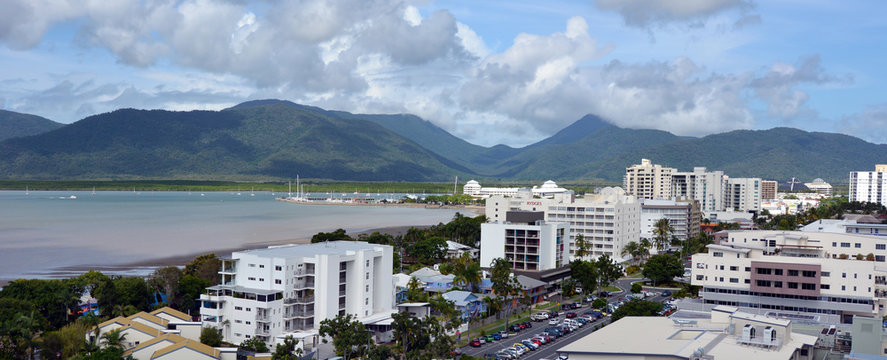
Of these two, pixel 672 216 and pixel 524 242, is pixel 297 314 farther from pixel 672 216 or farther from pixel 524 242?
pixel 672 216

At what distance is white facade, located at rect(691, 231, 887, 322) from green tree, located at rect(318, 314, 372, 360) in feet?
69.1

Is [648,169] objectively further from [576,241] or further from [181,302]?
[181,302]

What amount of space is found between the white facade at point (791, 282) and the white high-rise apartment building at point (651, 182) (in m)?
82.0

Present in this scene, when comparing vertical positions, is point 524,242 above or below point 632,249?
above

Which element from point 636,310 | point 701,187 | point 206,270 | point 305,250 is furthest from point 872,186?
point 206,270

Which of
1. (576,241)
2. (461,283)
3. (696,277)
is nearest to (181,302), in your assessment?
(461,283)

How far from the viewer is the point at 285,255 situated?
3753cm

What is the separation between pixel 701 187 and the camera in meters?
127

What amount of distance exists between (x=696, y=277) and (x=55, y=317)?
38.1 metres

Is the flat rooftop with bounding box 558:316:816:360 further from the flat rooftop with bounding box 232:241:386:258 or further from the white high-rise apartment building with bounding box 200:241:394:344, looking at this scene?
the flat rooftop with bounding box 232:241:386:258

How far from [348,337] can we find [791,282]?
26712 millimetres

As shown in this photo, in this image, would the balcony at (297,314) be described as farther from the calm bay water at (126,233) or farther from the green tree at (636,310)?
the calm bay water at (126,233)

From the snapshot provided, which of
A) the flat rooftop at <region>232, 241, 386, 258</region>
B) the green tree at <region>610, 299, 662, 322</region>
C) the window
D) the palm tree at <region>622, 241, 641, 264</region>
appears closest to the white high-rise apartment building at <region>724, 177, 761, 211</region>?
the palm tree at <region>622, 241, 641, 264</region>

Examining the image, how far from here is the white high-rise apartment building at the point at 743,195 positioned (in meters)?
133
